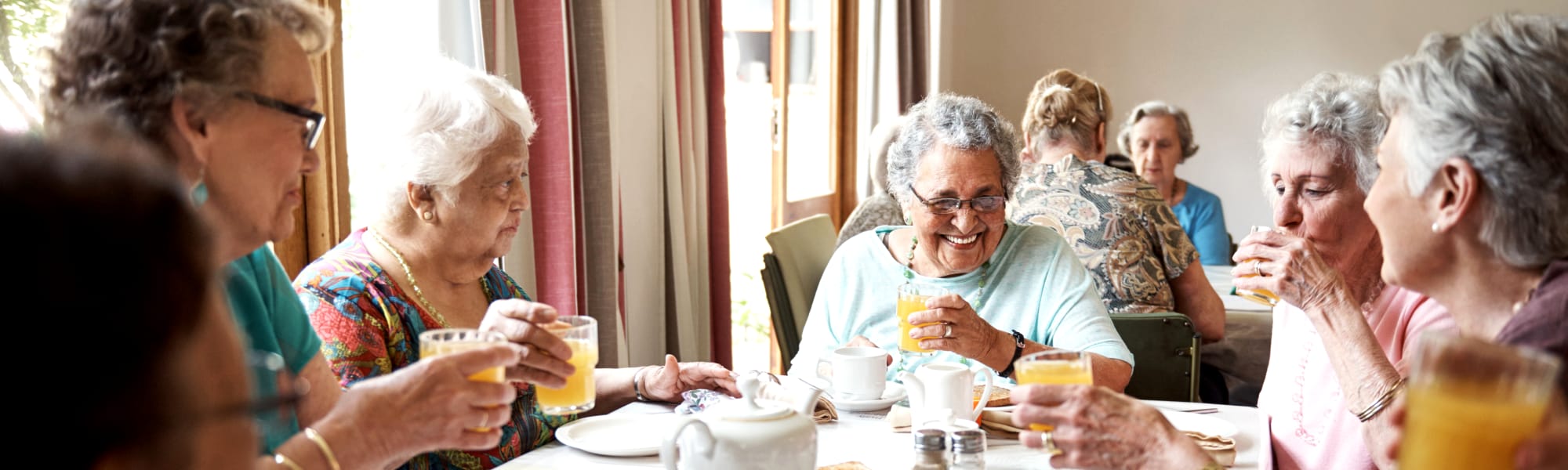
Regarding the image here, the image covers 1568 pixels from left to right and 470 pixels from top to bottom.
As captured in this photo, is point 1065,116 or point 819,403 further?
point 1065,116

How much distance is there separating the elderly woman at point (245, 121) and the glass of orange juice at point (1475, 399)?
94 cm

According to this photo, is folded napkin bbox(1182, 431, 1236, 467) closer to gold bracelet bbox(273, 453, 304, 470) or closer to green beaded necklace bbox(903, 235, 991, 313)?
green beaded necklace bbox(903, 235, 991, 313)

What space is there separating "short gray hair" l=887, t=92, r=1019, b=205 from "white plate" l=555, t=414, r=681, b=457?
850 millimetres

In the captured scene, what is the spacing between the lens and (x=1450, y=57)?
126 centimetres

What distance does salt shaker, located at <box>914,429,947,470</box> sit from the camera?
59.5 inches

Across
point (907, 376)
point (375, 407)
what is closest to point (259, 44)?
point (375, 407)

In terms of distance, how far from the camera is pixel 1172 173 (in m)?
5.20

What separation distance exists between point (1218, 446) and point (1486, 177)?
629 mm

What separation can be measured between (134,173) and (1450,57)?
4.15ft

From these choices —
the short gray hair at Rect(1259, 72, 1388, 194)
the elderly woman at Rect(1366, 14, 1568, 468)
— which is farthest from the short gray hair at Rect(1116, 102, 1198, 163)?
the elderly woman at Rect(1366, 14, 1568, 468)

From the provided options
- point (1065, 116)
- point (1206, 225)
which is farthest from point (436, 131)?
point (1206, 225)

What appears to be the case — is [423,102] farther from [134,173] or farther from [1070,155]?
[1070,155]

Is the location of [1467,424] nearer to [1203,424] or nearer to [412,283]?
[1203,424]

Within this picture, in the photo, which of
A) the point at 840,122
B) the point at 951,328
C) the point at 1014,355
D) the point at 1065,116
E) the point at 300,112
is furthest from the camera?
the point at 840,122
